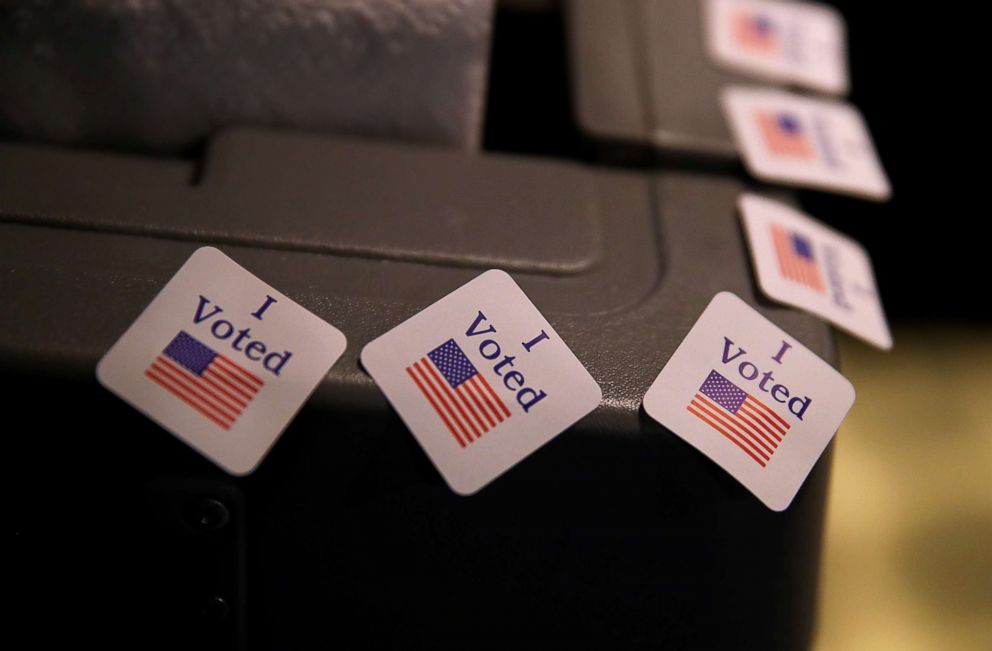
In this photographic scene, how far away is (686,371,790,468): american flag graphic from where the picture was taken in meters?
0.65

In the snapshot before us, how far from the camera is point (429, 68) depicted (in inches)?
31.2

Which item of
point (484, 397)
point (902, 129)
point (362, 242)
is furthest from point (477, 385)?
point (902, 129)

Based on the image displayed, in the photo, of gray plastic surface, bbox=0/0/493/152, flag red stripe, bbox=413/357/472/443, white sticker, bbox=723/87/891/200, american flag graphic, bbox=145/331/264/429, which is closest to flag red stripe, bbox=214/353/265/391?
american flag graphic, bbox=145/331/264/429

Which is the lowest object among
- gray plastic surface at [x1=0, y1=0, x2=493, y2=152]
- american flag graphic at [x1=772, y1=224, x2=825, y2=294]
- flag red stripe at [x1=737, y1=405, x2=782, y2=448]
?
flag red stripe at [x1=737, y1=405, x2=782, y2=448]

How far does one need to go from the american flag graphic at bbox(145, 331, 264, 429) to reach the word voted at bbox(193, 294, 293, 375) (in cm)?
1

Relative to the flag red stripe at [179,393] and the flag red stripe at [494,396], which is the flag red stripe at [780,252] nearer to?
the flag red stripe at [494,396]

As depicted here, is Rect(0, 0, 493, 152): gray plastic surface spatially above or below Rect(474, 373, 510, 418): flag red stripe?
above

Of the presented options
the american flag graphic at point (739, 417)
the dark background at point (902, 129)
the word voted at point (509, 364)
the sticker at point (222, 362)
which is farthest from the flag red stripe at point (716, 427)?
the dark background at point (902, 129)

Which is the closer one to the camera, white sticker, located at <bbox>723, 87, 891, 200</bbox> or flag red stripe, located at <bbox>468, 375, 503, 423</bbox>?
flag red stripe, located at <bbox>468, 375, 503, 423</bbox>

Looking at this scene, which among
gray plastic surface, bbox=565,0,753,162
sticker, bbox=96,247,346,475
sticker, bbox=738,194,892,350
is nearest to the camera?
sticker, bbox=96,247,346,475

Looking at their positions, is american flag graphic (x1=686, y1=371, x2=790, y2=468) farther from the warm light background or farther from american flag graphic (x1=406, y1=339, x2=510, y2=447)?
the warm light background

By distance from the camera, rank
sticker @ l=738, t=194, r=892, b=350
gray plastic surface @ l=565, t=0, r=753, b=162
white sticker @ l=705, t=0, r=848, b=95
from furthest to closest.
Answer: white sticker @ l=705, t=0, r=848, b=95 → gray plastic surface @ l=565, t=0, r=753, b=162 → sticker @ l=738, t=194, r=892, b=350

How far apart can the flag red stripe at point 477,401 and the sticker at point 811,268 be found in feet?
0.82

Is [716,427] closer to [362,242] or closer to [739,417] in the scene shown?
[739,417]
